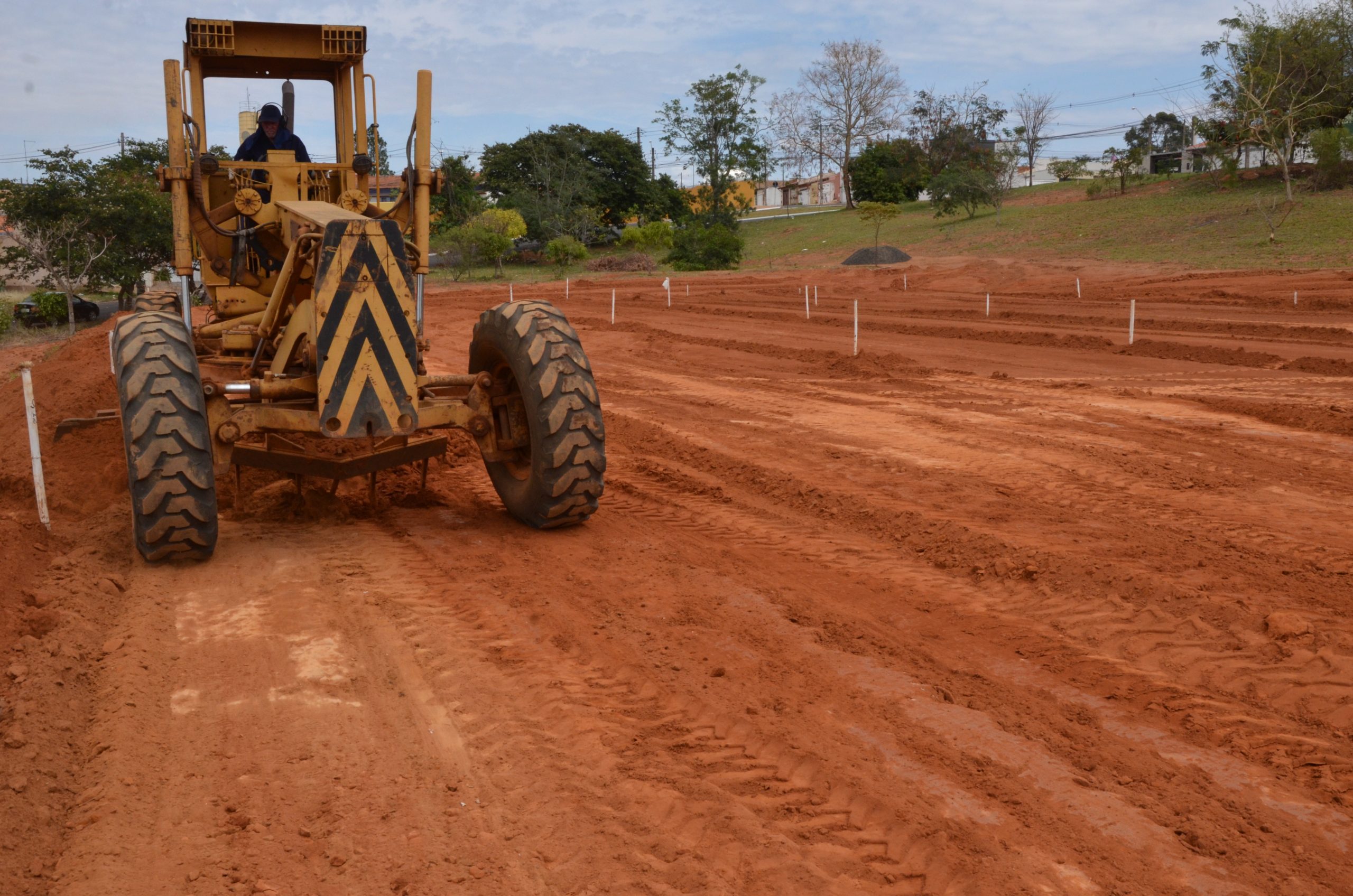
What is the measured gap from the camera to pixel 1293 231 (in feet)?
124

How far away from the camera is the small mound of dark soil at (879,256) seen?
152 ft

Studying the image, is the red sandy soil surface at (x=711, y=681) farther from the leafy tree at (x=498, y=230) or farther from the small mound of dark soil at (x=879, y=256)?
the leafy tree at (x=498, y=230)

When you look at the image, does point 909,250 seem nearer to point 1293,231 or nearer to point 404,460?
point 1293,231

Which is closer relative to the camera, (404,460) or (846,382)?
(404,460)

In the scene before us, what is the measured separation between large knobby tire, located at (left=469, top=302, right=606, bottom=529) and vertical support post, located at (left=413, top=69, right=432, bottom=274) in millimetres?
902

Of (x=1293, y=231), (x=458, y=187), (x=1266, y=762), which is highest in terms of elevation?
(x=458, y=187)

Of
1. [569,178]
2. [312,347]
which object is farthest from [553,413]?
[569,178]

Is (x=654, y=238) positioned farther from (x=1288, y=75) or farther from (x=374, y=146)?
(x=374, y=146)

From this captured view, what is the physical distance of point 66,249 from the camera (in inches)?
1399

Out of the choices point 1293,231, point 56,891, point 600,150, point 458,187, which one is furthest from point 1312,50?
point 56,891

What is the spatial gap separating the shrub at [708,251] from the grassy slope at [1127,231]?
1.38 m

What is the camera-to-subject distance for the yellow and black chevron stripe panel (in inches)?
260

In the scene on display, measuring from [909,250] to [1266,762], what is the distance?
50127mm

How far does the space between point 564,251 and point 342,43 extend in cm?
4395
